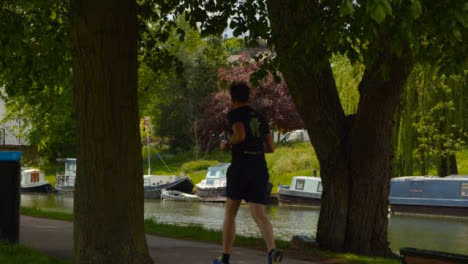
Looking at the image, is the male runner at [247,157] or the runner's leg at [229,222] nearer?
the male runner at [247,157]

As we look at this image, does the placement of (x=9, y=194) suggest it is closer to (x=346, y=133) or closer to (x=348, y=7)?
(x=346, y=133)

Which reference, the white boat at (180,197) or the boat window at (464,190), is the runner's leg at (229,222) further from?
the white boat at (180,197)

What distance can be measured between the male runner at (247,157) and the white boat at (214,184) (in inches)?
1447

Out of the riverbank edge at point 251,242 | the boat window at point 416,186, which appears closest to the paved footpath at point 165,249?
the riverbank edge at point 251,242

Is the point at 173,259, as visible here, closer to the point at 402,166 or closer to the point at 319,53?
the point at 319,53

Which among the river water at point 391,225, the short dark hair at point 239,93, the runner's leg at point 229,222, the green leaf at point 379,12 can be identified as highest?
the green leaf at point 379,12

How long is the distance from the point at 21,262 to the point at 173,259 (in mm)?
1614

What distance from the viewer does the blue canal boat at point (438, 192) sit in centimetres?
3559

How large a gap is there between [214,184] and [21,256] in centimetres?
3691

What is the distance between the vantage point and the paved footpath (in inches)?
357

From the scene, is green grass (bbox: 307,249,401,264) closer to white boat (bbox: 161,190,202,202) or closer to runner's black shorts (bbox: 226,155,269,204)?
runner's black shorts (bbox: 226,155,269,204)

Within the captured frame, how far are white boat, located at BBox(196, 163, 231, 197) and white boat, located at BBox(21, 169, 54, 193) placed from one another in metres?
13.2

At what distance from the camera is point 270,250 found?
7277 mm

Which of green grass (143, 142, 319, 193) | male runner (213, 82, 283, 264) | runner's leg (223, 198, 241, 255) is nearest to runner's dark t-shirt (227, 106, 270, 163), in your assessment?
male runner (213, 82, 283, 264)
